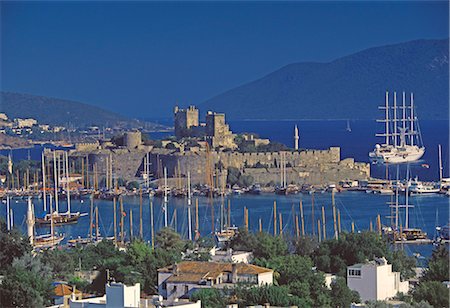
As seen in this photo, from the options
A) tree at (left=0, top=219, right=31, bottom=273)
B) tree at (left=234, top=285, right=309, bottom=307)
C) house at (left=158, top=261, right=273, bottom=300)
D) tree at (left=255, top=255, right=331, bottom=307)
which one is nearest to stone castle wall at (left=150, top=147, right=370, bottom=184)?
tree at (left=0, top=219, right=31, bottom=273)

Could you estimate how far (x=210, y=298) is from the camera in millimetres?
10289

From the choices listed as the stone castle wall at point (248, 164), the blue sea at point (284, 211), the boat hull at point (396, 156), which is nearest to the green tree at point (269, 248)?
the blue sea at point (284, 211)

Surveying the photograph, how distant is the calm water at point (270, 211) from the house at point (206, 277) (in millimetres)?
8486

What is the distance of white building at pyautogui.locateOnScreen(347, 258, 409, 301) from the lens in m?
12.0

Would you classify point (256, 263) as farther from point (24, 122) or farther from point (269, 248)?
point (24, 122)

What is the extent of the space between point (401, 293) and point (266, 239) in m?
3.21

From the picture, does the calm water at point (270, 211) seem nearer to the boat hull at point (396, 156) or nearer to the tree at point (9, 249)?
the tree at point (9, 249)

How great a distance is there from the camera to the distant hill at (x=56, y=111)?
84.7 meters

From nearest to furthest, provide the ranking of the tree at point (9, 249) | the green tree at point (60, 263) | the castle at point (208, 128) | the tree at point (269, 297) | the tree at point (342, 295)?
the tree at point (269, 297)
the tree at point (342, 295)
the tree at point (9, 249)
the green tree at point (60, 263)
the castle at point (208, 128)

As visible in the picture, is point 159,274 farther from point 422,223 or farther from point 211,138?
point 211,138

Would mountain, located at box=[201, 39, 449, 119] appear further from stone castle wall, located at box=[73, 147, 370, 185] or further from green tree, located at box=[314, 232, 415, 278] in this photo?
green tree, located at box=[314, 232, 415, 278]

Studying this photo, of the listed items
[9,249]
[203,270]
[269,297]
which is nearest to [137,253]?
[9,249]

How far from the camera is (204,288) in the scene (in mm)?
10883

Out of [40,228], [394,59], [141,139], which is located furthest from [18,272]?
[394,59]
